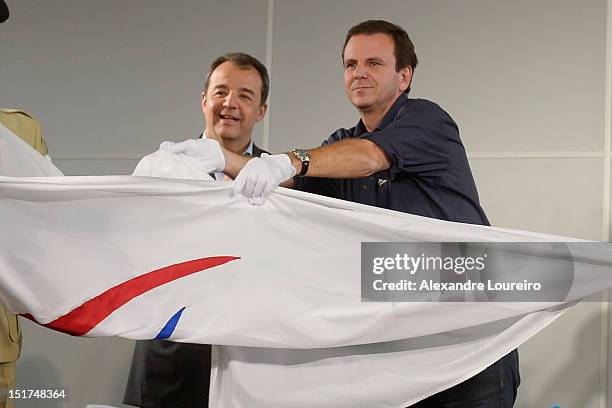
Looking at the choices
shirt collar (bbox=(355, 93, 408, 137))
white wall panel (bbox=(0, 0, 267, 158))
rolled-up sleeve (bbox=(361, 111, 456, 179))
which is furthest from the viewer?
white wall panel (bbox=(0, 0, 267, 158))

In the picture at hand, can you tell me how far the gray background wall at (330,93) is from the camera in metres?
3.39

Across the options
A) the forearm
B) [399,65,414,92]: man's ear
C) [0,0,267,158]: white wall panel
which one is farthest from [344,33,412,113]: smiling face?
[0,0,267,158]: white wall panel

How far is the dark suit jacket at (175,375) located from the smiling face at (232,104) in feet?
2.29

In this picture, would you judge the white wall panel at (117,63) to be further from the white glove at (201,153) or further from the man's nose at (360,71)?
the white glove at (201,153)

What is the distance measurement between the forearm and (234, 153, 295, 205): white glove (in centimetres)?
13

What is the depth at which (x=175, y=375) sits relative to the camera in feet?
8.30

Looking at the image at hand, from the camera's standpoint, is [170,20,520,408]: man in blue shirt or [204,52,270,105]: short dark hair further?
[204,52,270,105]: short dark hair

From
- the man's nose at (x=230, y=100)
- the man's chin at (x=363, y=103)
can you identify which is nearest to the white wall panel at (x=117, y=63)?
the man's nose at (x=230, y=100)

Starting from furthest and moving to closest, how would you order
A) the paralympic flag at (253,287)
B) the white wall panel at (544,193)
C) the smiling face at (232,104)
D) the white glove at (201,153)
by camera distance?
the white wall panel at (544,193) < the smiling face at (232,104) < the white glove at (201,153) < the paralympic flag at (253,287)

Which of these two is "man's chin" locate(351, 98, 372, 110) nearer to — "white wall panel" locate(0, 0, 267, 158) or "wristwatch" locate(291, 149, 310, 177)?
"wristwatch" locate(291, 149, 310, 177)

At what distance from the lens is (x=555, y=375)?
3.34m

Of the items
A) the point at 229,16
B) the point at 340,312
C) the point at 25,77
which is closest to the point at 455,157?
the point at 340,312

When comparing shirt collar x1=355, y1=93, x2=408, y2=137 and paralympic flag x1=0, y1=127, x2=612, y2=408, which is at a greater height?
shirt collar x1=355, y1=93, x2=408, y2=137

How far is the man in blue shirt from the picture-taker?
2.15 metres
